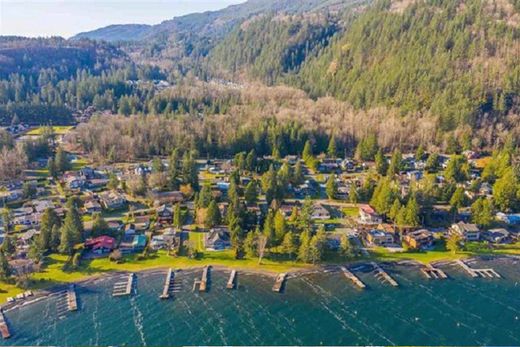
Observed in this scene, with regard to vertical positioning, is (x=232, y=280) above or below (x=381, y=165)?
below

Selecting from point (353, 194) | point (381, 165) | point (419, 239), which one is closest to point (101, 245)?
point (353, 194)

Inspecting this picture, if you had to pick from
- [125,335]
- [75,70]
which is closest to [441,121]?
[125,335]

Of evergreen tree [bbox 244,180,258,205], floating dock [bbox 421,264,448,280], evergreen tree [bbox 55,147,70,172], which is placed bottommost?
floating dock [bbox 421,264,448,280]

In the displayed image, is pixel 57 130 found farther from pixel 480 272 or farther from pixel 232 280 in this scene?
pixel 480 272

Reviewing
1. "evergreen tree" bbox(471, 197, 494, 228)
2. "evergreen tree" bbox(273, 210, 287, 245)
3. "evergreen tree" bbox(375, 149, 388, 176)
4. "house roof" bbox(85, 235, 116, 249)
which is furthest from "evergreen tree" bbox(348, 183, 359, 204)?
"house roof" bbox(85, 235, 116, 249)

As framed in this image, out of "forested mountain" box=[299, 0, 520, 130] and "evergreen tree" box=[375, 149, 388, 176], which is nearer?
"evergreen tree" box=[375, 149, 388, 176]

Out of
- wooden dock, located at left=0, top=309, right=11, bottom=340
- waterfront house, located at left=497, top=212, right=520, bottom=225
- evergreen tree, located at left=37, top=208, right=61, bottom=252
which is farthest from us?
waterfront house, located at left=497, top=212, right=520, bottom=225

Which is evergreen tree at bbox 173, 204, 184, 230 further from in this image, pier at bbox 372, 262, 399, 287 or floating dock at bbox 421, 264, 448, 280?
floating dock at bbox 421, 264, 448, 280
